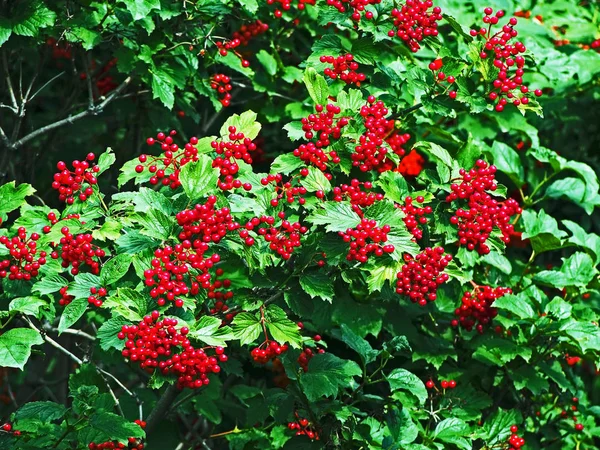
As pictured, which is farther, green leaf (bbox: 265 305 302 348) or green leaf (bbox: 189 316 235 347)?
green leaf (bbox: 265 305 302 348)

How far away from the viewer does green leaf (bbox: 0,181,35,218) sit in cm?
340

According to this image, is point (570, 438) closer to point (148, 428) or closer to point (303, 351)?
point (303, 351)

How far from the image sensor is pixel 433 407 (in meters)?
4.14

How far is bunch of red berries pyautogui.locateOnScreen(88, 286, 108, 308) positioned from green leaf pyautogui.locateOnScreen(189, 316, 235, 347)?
0.32 metres

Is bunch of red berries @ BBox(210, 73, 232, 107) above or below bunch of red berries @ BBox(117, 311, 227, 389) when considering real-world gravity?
above

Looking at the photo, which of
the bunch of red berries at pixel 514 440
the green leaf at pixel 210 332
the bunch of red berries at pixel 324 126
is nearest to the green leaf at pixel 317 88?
the bunch of red berries at pixel 324 126

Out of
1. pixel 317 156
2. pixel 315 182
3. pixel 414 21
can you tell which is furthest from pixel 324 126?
pixel 414 21

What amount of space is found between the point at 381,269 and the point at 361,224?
7.7 inches

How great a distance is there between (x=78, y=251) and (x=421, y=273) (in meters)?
1.14

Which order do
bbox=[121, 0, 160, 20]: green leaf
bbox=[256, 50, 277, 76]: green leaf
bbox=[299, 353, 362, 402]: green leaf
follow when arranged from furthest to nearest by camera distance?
bbox=[256, 50, 277, 76]: green leaf, bbox=[121, 0, 160, 20]: green leaf, bbox=[299, 353, 362, 402]: green leaf

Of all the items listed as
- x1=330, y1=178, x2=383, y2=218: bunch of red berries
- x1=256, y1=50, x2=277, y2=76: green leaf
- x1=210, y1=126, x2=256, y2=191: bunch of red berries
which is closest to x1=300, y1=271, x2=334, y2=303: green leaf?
x1=330, y1=178, x2=383, y2=218: bunch of red berries

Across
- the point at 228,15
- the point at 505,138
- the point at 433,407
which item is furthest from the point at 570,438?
the point at 228,15

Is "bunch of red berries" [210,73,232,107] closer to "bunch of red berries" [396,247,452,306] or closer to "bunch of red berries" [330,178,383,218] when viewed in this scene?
"bunch of red berries" [330,178,383,218]

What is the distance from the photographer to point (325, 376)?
3371 millimetres
